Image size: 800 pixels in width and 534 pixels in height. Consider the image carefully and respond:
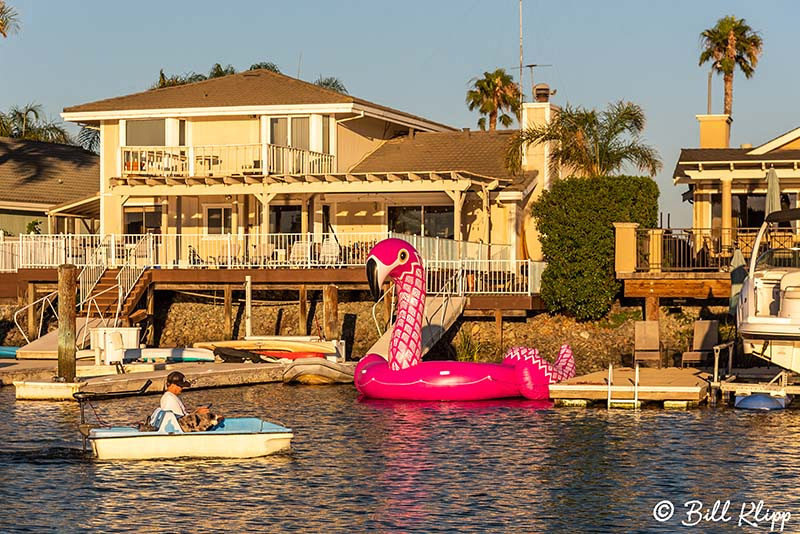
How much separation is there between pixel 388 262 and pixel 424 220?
48.3 ft

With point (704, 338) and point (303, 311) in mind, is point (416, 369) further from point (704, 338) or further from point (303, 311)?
point (303, 311)

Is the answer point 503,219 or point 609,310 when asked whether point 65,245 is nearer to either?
point 503,219

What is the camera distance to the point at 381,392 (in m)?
30.0

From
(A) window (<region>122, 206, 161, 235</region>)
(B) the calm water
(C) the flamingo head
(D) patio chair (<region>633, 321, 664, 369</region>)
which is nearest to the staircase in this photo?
(C) the flamingo head

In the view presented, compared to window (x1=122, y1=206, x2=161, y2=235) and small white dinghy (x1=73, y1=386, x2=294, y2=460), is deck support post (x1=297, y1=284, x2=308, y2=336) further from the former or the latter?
small white dinghy (x1=73, y1=386, x2=294, y2=460)

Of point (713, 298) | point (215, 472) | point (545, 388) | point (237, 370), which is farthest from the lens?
point (713, 298)

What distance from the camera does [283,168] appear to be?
4312cm

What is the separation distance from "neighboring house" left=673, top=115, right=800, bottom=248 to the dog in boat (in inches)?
735

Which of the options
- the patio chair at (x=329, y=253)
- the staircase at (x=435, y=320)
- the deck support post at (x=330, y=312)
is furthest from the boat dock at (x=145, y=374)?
the patio chair at (x=329, y=253)

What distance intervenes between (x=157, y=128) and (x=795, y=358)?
25.2 m

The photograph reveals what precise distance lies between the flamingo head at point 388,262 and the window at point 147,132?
58.1 feet

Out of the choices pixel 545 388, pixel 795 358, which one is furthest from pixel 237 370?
pixel 795 358

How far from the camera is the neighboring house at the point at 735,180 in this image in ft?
126

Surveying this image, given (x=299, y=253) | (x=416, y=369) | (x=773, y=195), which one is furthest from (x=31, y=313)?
(x=773, y=195)
